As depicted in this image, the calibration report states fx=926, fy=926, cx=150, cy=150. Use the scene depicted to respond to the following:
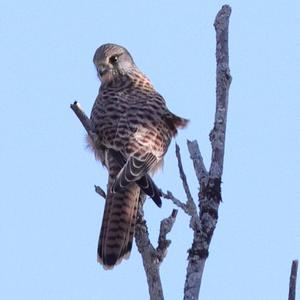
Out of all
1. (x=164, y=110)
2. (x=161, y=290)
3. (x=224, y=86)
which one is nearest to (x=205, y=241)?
(x=161, y=290)

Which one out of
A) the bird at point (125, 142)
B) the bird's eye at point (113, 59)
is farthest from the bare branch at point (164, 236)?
the bird's eye at point (113, 59)

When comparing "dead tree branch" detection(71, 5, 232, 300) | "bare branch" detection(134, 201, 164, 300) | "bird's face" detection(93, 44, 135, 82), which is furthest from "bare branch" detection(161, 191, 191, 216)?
"bird's face" detection(93, 44, 135, 82)

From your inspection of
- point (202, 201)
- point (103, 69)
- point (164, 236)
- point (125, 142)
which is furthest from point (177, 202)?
point (103, 69)

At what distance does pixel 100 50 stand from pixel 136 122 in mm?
1325

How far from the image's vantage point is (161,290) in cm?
395

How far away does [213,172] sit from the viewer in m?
4.02

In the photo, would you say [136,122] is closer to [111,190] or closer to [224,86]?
[111,190]

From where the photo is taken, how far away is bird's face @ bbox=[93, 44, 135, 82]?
7.03 metres

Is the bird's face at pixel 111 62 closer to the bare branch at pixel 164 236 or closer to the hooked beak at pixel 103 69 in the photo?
the hooked beak at pixel 103 69

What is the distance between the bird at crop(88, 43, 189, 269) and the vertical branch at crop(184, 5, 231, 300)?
0.99 m

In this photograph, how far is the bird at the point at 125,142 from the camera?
5.36 meters

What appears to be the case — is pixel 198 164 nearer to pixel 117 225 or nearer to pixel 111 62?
pixel 117 225

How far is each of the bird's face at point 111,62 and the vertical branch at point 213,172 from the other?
2.75 metres

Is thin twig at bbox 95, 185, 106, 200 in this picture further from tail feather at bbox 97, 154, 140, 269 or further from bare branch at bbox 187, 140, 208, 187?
bare branch at bbox 187, 140, 208, 187
